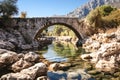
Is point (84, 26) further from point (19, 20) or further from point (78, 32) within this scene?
point (19, 20)

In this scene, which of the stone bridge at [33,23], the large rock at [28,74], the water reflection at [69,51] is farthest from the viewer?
the stone bridge at [33,23]

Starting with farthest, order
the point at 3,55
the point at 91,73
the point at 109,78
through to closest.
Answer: the point at 3,55 < the point at 91,73 < the point at 109,78

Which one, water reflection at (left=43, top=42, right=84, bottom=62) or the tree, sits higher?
the tree

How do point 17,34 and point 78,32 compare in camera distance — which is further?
point 78,32

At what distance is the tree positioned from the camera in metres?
60.2

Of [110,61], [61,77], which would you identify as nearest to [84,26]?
[110,61]

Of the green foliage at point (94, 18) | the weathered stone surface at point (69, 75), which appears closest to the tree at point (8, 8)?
the green foliage at point (94, 18)

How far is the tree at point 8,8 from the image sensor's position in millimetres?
60250

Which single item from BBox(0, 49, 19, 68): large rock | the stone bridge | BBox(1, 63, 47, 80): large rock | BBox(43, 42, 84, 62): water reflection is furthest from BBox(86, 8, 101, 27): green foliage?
BBox(1, 63, 47, 80): large rock

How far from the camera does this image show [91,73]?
89.5 feet

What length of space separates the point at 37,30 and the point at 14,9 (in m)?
8.58

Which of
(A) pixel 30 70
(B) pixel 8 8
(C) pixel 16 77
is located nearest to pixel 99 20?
(B) pixel 8 8

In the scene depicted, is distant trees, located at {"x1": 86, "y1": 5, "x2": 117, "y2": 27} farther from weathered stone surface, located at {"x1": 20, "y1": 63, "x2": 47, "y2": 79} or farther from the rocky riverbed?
weathered stone surface, located at {"x1": 20, "y1": 63, "x2": 47, "y2": 79}

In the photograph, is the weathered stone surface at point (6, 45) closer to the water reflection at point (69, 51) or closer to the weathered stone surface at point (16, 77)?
the water reflection at point (69, 51)
